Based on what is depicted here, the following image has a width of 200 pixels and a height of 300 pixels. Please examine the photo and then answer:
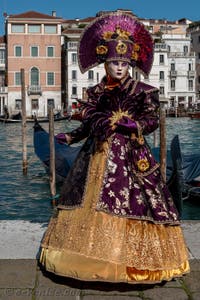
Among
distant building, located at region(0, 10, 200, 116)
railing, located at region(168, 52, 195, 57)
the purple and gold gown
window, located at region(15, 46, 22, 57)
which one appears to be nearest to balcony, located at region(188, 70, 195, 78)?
railing, located at region(168, 52, 195, 57)

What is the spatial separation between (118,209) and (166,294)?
0.42m

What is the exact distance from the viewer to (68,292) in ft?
7.06

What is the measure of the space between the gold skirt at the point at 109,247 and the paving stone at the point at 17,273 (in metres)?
0.12

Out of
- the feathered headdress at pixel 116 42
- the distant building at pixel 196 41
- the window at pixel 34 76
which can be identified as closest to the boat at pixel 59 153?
the feathered headdress at pixel 116 42

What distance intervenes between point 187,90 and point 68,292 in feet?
125

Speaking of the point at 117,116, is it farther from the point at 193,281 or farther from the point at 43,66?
the point at 43,66

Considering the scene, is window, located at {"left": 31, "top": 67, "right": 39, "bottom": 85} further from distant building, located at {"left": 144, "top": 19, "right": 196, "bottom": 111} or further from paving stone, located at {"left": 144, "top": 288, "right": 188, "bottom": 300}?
paving stone, located at {"left": 144, "top": 288, "right": 188, "bottom": 300}

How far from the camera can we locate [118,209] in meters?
2.17

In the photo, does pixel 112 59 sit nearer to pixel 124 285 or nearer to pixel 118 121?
pixel 118 121

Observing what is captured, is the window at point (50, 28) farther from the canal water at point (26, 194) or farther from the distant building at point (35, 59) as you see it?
the canal water at point (26, 194)

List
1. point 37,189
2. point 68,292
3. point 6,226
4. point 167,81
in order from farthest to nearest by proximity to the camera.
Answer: point 167,81
point 37,189
point 6,226
point 68,292

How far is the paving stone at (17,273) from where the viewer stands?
2230mm

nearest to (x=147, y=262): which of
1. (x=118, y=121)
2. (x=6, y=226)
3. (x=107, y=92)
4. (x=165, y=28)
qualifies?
(x=118, y=121)

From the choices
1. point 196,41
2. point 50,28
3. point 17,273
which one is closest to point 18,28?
point 50,28
